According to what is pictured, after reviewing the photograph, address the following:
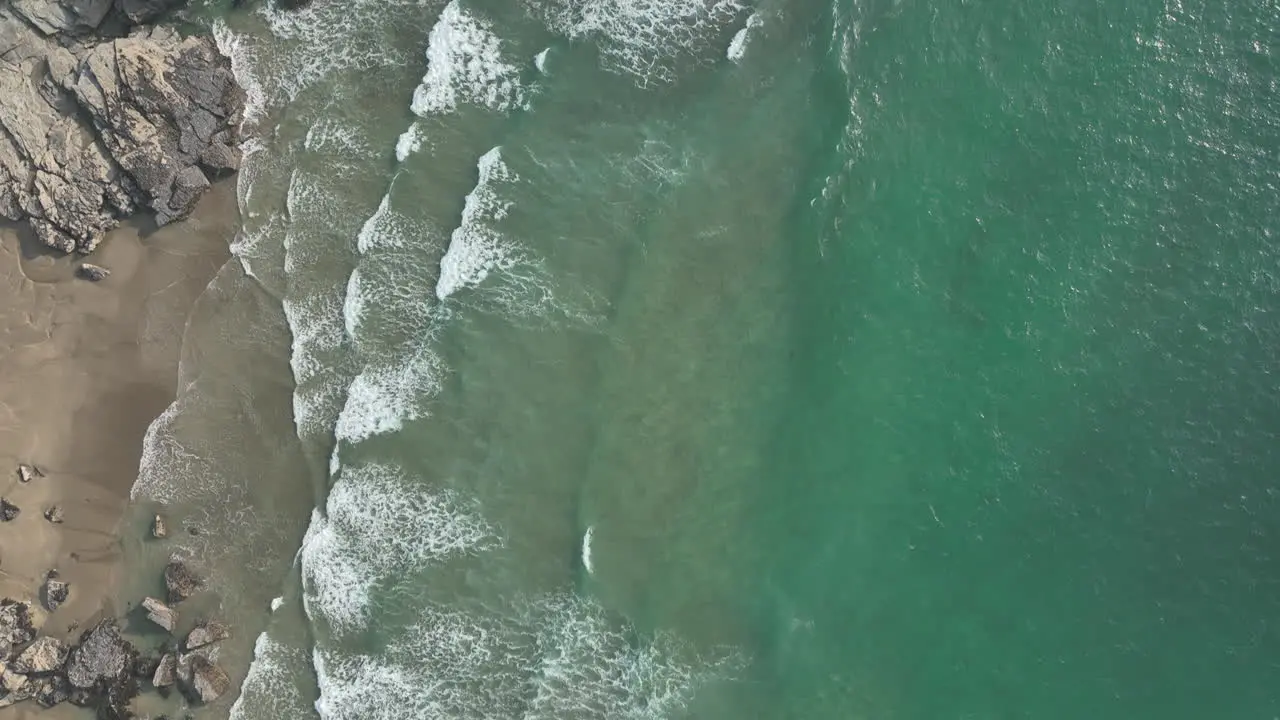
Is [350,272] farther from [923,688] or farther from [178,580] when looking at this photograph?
[923,688]

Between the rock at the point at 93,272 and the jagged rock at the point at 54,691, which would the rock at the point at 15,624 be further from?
the rock at the point at 93,272

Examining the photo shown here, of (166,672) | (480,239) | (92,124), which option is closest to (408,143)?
(480,239)

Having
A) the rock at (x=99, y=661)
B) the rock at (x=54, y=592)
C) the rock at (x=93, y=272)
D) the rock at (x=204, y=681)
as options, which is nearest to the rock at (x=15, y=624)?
the rock at (x=54, y=592)

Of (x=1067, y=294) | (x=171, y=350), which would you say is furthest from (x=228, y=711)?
(x=1067, y=294)

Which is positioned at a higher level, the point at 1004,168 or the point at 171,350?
the point at 1004,168

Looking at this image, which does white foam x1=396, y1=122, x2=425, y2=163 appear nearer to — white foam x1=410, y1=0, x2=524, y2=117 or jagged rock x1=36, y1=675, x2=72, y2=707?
white foam x1=410, y1=0, x2=524, y2=117

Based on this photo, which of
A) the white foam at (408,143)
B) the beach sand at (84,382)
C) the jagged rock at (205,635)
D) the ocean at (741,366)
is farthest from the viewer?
the white foam at (408,143)
